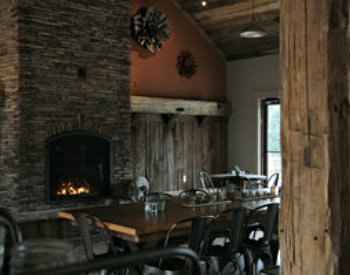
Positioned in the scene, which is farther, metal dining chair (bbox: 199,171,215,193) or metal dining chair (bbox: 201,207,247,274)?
metal dining chair (bbox: 199,171,215,193)

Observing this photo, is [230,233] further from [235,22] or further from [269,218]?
[235,22]

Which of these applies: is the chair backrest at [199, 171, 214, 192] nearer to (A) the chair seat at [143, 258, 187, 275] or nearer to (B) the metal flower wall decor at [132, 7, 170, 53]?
(B) the metal flower wall decor at [132, 7, 170, 53]

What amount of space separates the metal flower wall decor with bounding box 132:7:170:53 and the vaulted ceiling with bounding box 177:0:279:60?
2.55ft

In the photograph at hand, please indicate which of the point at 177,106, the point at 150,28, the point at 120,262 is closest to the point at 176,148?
the point at 177,106

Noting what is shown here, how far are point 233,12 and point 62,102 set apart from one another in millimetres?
3851

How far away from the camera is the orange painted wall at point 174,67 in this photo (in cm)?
840

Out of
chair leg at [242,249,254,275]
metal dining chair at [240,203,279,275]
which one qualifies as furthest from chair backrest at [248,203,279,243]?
chair leg at [242,249,254,275]

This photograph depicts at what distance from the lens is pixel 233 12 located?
871cm

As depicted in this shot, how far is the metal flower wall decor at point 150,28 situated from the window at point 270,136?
8.18 ft


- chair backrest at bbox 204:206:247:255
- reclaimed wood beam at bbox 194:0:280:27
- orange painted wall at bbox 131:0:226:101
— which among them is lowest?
chair backrest at bbox 204:206:247:255

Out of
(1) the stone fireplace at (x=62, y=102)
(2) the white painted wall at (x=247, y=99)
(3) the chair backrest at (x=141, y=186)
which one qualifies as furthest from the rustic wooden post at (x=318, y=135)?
(2) the white painted wall at (x=247, y=99)

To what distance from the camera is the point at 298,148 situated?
2143 mm

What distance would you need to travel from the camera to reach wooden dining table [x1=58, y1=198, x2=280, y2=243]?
3738mm

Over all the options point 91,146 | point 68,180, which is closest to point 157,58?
point 91,146
